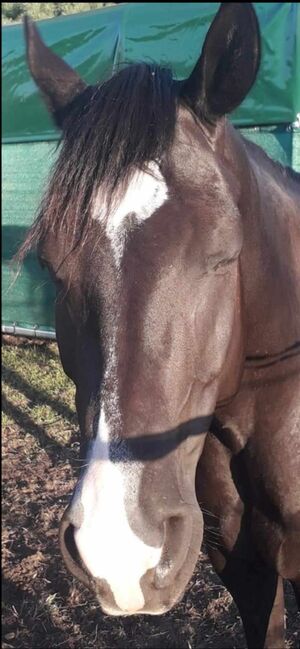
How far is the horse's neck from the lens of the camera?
1.85 metres

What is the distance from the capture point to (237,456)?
210cm

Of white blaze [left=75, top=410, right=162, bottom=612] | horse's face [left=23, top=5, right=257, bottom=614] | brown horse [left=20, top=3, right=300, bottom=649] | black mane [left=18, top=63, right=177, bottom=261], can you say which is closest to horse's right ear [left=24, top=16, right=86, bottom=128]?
brown horse [left=20, top=3, right=300, bottom=649]

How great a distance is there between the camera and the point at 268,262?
1.89 m

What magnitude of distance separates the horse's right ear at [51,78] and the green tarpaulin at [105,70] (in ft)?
7.48

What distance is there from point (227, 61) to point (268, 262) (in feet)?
1.86

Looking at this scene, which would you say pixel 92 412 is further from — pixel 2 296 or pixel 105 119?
pixel 2 296

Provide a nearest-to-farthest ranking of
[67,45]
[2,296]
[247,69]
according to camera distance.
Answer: [247,69], [67,45], [2,296]

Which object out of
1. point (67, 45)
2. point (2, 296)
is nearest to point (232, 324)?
point (67, 45)

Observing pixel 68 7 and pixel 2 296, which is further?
pixel 2 296

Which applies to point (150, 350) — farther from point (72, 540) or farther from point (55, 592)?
point (55, 592)

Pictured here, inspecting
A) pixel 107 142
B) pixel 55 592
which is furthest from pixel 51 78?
pixel 55 592

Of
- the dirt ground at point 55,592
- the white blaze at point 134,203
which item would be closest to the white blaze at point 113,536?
the white blaze at point 134,203

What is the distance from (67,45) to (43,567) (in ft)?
16.5

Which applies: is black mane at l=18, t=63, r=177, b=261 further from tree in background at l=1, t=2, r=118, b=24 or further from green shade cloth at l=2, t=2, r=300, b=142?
tree in background at l=1, t=2, r=118, b=24
